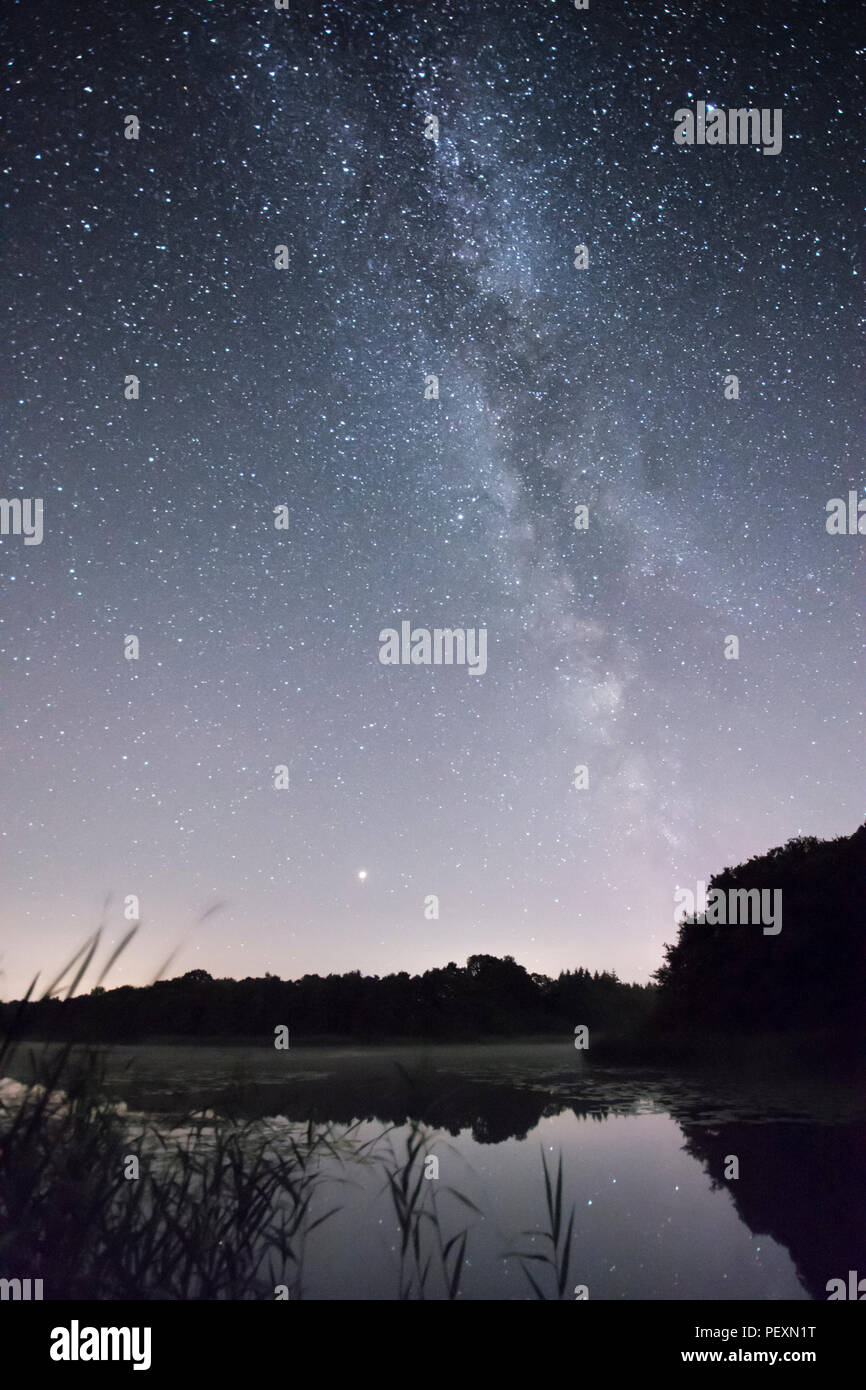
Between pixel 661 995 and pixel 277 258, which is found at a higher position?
pixel 277 258

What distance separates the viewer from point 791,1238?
4496 millimetres

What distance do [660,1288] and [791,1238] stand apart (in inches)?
37.8

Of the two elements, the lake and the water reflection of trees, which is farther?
the water reflection of trees

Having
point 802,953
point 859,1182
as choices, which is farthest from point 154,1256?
point 802,953

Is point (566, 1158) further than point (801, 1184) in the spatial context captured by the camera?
No

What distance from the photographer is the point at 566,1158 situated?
14.6 feet

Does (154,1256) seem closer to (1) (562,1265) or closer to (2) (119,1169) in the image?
(2) (119,1169)

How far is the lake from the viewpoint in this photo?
376cm

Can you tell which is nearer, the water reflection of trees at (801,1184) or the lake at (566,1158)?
the lake at (566,1158)

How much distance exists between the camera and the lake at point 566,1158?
3760 mm

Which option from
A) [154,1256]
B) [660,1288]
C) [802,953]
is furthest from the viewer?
[802,953]

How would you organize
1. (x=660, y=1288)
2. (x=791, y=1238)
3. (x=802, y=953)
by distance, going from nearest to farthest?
(x=660, y=1288), (x=791, y=1238), (x=802, y=953)

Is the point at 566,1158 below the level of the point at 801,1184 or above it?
above
